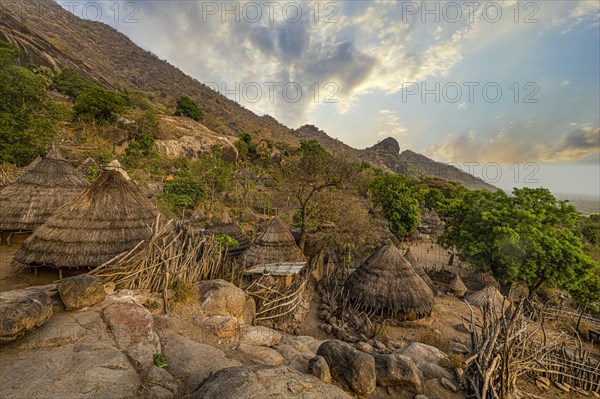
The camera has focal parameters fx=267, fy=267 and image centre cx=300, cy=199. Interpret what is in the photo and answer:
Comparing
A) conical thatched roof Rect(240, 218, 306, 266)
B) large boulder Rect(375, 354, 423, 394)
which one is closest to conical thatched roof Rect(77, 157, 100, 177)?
conical thatched roof Rect(240, 218, 306, 266)

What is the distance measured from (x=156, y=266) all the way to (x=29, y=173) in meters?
8.58

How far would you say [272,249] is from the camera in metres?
12.1

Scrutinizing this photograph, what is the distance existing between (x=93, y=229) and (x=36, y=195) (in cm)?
494

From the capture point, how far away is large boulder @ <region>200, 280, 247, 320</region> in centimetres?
572

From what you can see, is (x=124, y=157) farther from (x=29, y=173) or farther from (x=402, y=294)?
(x=402, y=294)

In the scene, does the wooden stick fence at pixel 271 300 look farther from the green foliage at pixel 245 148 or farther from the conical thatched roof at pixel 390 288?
the green foliage at pixel 245 148

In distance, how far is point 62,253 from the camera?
6.72 m

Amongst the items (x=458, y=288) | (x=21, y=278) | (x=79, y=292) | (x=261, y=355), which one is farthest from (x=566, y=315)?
(x=21, y=278)

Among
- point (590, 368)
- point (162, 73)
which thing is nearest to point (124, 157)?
point (590, 368)

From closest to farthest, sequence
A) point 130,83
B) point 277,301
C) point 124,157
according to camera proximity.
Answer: point 277,301, point 124,157, point 130,83

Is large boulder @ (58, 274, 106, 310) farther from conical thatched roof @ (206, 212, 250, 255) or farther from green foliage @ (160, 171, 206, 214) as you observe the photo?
green foliage @ (160, 171, 206, 214)

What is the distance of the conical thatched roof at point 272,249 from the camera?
1184 centimetres

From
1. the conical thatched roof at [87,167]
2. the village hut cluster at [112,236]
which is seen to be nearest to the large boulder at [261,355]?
the village hut cluster at [112,236]

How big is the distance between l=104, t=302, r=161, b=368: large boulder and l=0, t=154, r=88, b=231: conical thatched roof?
821cm
